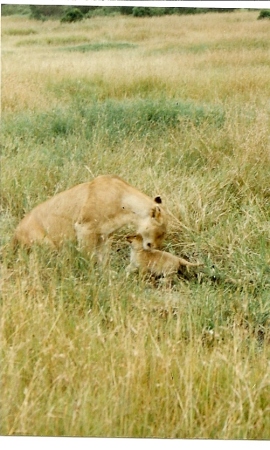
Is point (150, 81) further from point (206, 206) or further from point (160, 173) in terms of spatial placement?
point (206, 206)

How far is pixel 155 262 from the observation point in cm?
325

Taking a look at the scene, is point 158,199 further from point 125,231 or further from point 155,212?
point 125,231

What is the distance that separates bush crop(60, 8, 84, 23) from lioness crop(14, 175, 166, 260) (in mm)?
722

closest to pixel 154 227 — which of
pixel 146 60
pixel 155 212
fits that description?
pixel 155 212

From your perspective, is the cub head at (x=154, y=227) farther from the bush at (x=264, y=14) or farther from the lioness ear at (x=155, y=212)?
the bush at (x=264, y=14)

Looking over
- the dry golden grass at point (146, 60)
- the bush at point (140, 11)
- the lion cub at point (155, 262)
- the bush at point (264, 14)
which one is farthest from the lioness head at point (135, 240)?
the bush at point (264, 14)

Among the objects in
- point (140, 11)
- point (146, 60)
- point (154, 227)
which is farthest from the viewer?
point (146, 60)

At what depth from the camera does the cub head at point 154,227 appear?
132 inches

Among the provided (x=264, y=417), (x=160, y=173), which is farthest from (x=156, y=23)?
(x=264, y=417)

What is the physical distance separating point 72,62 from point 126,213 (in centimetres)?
78

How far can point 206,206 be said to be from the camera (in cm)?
357

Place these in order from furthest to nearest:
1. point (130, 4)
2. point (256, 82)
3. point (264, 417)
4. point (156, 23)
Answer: point (256, 82) → point (156, 23) → point (130, 4) → point (264, 417)

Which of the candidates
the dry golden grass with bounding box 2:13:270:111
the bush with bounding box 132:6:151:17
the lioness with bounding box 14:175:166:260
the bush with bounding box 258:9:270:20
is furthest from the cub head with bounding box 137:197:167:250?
the bush with bounding box 258:9:270:20

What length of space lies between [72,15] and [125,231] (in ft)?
3.39
